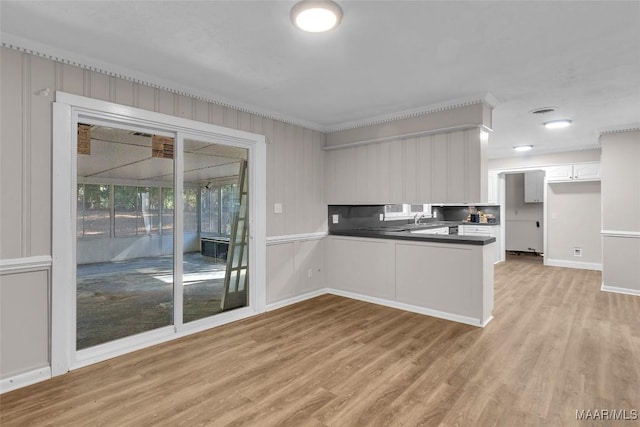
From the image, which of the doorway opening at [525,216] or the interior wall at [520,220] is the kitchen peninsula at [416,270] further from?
the interior wall at [520,220]

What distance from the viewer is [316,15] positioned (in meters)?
2.00

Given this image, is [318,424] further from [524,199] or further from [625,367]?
[524,199]

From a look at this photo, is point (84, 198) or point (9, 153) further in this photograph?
point (84, 198)

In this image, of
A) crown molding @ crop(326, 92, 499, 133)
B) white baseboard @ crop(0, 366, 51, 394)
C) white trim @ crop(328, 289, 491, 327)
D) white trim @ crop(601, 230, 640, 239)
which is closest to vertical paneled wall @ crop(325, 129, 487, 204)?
crown molding @ crop(326, 92, 499, 133)

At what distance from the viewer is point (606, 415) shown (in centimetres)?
204

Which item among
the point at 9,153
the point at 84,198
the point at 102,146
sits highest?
the point at 102,146

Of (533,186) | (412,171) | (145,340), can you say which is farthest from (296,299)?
(533,186)

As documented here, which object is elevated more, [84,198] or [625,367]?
[84,198]

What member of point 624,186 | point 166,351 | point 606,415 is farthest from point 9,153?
point 624,186

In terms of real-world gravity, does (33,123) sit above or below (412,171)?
above

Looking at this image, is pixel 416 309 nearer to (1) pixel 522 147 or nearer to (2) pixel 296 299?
(2) pixel 296 299

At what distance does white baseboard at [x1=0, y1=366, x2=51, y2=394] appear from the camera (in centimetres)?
230

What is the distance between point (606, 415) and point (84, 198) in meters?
4.18

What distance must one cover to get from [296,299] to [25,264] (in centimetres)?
293
